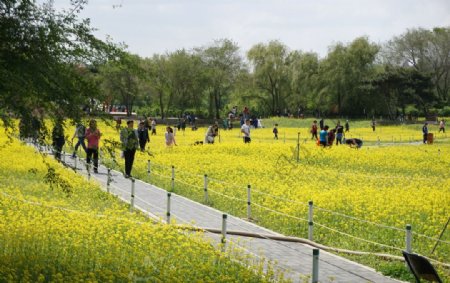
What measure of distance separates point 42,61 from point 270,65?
83870 mm

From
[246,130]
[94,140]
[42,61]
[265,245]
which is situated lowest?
[265,245]

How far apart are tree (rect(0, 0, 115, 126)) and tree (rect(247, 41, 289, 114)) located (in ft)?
271

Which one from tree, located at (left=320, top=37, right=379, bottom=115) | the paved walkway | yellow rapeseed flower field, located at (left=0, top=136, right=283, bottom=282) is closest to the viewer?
yellow rapeseed flower field, located at (left=0, top=136, right=283, bottom=282)

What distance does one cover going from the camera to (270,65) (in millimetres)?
92938

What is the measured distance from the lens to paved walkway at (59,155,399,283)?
11375 millimetres

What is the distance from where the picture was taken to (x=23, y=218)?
1377 centimetres

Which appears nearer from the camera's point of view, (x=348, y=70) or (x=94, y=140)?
(x=94, y=140)

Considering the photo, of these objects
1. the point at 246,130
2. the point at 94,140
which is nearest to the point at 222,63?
the point at 246,130

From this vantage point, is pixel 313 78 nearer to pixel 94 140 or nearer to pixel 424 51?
pixel 424 51

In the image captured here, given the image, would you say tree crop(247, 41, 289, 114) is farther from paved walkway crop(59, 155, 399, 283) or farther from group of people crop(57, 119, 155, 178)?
paved walkway crop(59, 155, 399, 283)

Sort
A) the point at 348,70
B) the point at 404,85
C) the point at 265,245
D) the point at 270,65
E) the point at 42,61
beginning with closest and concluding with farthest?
the point at 42,61
the point at 265,245
the point at 404,85
the point at 348,70
the point at 270,65

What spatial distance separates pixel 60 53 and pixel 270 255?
5479 millimetres

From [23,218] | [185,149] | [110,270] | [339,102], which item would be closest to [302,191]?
[23,218]

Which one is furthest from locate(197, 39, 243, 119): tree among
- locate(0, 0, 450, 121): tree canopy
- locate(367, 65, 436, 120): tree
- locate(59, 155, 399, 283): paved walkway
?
locate(59, 155, 399, 283): paved walkway
